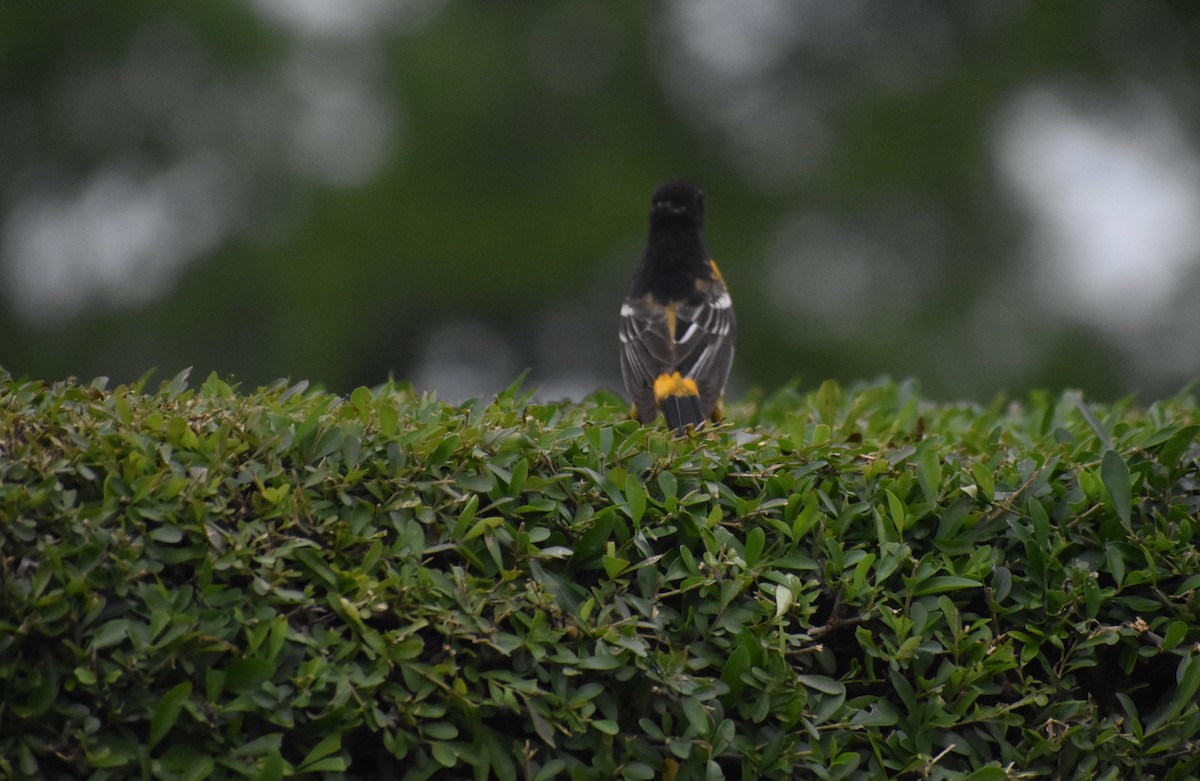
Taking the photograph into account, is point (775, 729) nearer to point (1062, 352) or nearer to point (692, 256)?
point (692, 256)

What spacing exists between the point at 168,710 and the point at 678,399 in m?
3.34

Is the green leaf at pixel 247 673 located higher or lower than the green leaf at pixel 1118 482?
lower

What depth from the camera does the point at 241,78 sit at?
14.1 meters

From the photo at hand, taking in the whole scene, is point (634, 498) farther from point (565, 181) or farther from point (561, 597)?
point (565, 181)

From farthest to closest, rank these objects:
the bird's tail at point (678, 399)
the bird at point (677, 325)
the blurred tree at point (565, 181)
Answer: the blurred tree at point (565, 181)
the bird at point (677, 325)
the bird's tail at point (678, 399)

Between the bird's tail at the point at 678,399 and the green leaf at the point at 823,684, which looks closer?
the green leaf at the point at 823,684

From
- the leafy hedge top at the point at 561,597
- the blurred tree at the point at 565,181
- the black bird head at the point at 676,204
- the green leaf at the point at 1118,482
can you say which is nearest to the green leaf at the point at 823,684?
the leafy hedge top at the point at 561,597

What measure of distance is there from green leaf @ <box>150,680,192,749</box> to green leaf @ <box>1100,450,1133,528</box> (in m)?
2.50

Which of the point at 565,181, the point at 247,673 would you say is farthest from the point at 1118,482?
the point at 565,181

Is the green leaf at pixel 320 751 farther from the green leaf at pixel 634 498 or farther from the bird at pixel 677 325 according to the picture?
the bird at pixel 677 325

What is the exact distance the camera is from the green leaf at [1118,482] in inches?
133

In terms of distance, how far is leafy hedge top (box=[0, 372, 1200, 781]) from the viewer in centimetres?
271

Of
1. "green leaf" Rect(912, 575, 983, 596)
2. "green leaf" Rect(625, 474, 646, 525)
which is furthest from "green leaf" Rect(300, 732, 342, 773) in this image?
"green leaf" Rect(912, 575, 983, 596)

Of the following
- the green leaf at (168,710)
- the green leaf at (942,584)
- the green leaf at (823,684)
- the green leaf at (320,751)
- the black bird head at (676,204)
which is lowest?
the green leaf at (320,751)
